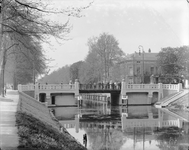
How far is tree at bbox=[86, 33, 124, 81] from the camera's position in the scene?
2367 inches

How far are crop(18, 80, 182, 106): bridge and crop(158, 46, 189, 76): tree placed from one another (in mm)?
7669

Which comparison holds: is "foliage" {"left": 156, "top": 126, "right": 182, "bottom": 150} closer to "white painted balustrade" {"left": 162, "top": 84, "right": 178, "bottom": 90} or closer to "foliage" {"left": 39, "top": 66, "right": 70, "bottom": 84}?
"white painted balustrade" {"left": 162, "top": 84, "right": 178, "bottom": 90}

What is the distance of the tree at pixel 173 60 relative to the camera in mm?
55625

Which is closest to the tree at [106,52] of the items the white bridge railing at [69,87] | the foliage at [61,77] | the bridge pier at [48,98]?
the white bridge railing at [69,87]

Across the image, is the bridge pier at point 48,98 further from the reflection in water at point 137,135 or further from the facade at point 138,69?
the facade at point 138,69

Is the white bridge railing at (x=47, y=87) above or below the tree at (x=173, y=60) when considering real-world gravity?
below

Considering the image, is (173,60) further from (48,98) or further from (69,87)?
(48,98)

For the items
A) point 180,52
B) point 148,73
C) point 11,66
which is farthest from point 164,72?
point 11,66

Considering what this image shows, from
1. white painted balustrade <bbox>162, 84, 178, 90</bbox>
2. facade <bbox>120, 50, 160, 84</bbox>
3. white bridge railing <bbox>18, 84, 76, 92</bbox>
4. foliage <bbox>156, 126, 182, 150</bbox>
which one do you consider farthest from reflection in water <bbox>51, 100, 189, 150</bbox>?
facade <bbox>120, 50, 160, 84</bbox>

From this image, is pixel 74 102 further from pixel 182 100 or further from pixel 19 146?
pixel 19 146

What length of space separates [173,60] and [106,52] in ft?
39.6

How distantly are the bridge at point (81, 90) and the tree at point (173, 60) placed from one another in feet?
25.2

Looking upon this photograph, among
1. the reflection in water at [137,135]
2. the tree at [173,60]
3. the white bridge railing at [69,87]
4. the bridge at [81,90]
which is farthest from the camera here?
the tree at [173,60]

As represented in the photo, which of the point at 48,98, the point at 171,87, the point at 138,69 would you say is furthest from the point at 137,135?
the point at 138,69
